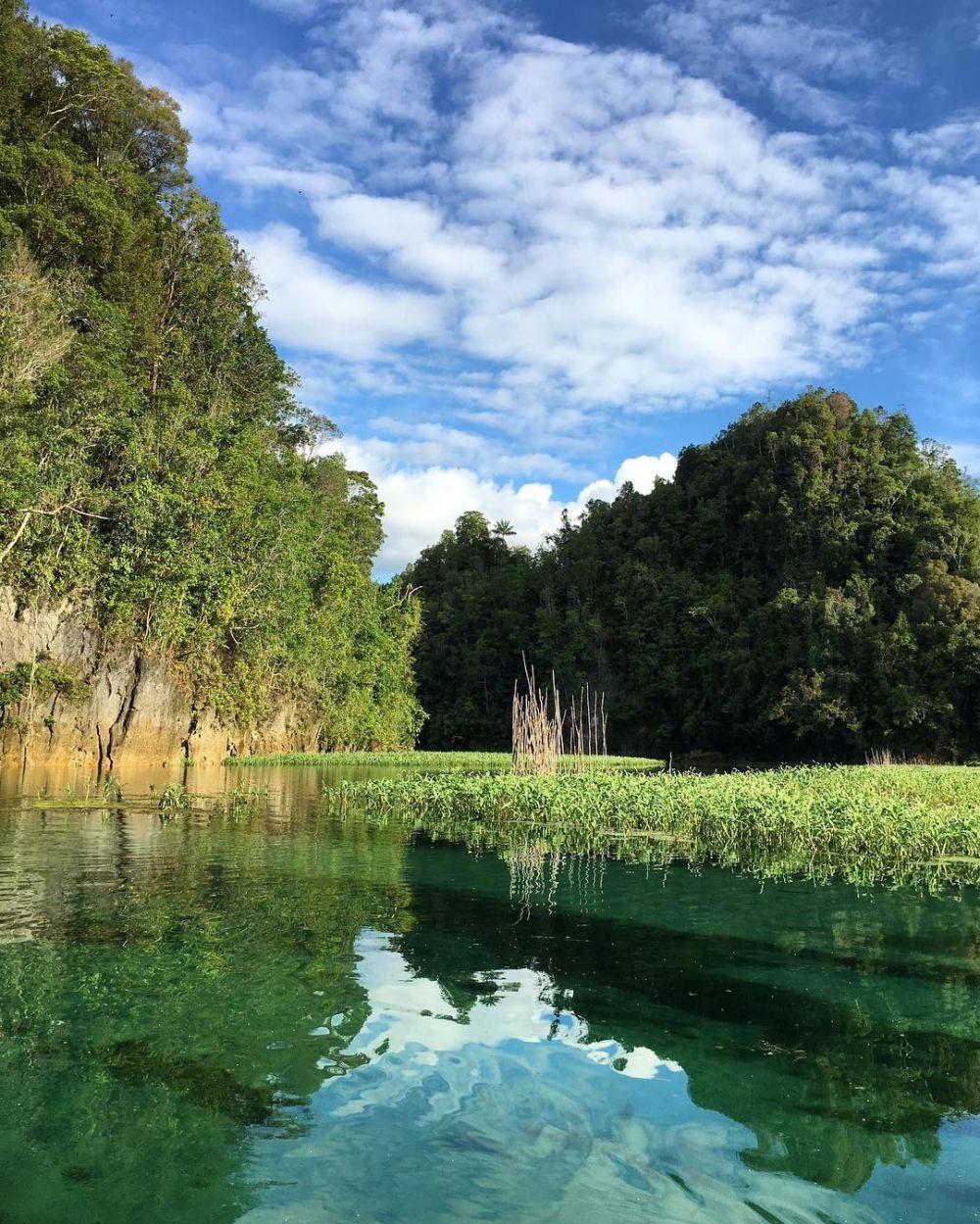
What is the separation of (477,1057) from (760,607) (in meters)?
43.1

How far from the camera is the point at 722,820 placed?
11984 millimetres

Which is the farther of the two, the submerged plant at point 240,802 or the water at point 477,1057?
the submerged plant at point 240,802

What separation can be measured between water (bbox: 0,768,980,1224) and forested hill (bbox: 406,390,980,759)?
32.3 m

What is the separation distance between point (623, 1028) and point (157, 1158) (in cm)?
254

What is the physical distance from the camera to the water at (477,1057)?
10.4ft

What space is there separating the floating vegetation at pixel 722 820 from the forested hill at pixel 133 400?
399 inches

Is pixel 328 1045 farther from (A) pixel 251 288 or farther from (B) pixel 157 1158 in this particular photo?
(A) pixel 251 288

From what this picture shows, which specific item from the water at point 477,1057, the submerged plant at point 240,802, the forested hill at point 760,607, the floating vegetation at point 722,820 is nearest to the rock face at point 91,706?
the submerged plant at point 240,802

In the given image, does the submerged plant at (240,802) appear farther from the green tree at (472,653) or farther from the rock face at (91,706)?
the green tree at (472,653)

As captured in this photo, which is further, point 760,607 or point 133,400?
point 760,607

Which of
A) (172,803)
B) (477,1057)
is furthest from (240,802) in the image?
(477,1057)

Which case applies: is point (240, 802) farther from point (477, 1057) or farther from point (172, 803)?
point (477, 1057)

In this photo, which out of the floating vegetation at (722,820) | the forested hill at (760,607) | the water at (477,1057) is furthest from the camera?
the forested hill at (760,607)

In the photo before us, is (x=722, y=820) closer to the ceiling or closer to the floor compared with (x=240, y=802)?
closer to the ceiling
